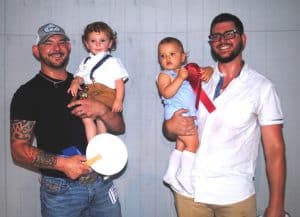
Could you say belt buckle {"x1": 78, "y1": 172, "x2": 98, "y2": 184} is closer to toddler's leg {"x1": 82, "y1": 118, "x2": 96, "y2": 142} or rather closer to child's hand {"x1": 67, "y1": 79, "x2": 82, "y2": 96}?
toddler's leg {"x1": 82, "y1": 118, "x2": 96, "y2": 142}

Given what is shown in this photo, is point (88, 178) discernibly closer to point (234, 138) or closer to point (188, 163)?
point (188, 163)

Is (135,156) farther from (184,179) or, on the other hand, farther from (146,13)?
(146,13)

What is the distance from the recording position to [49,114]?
208 cm

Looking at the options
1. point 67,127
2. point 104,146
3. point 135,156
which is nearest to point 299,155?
point 135,156

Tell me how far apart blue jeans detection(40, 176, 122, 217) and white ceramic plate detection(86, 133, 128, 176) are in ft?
0.74

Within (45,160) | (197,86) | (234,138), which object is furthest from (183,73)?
(45,160)

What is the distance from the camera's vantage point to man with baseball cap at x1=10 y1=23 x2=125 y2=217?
2018 mm

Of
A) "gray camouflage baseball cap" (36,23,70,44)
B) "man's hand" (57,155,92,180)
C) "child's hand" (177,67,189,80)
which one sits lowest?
"man's hand" (57,155,92,180)

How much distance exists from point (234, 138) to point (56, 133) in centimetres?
117

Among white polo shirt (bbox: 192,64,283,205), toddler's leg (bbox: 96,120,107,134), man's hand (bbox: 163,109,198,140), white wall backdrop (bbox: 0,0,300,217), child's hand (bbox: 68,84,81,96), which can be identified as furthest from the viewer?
white wall backdrop (bbox: 0,0,300,217)

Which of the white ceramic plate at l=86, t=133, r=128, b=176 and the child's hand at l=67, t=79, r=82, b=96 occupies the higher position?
the child's hand at l=67, t=79, r=82, b=96

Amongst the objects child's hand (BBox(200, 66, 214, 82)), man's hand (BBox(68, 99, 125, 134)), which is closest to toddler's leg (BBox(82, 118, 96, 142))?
man's hand (BBox(68, 99, 125, 134))

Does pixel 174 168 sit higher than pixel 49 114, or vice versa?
pixel 49 114

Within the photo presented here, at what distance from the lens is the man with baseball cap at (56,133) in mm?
2018
